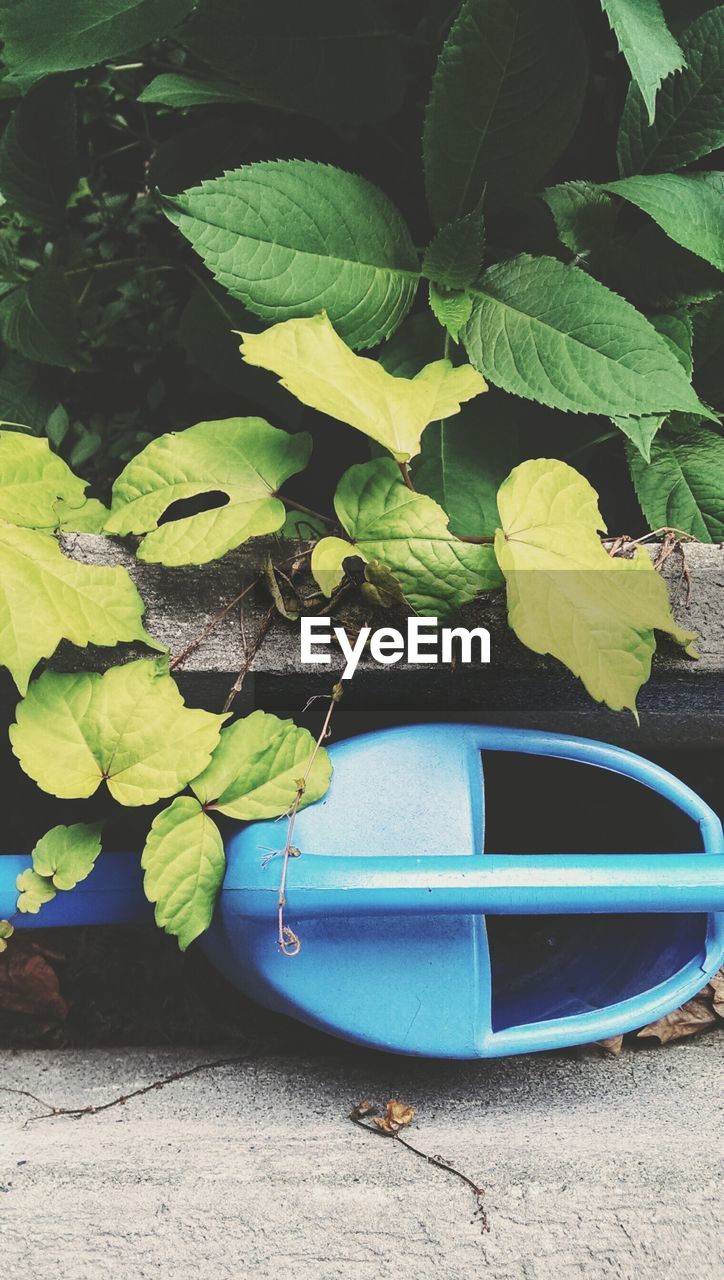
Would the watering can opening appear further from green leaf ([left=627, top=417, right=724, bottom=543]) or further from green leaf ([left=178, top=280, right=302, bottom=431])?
green leaf ([left=178, top=280, right=302, bottom=431])

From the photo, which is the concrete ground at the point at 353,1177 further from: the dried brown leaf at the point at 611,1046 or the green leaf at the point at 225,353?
the green leaf at the point at 225,353

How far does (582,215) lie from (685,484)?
30 cm

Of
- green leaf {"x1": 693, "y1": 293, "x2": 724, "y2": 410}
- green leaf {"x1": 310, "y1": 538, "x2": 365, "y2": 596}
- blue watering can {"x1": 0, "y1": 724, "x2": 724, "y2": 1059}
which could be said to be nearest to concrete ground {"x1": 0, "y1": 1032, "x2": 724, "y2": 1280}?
blue watering can {"x1": 0, "y1": 724, "x2": 724, "y2": 1059}

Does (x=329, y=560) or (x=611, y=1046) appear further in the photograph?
(x=611, y=1046)

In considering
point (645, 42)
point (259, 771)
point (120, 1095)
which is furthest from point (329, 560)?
point (120, 1095)

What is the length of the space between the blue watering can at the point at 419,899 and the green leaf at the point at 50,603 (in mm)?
237

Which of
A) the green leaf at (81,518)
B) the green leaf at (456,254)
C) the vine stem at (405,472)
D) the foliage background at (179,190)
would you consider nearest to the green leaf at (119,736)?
the green leaf at (81,518)

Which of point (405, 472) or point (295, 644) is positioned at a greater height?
point (405, 472)

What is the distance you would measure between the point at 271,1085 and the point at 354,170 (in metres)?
1.07

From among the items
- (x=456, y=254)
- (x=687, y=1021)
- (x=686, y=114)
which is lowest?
(x=687, y=1021)

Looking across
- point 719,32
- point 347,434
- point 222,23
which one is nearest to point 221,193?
point 222,23

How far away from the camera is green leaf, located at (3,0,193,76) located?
0.81 metres

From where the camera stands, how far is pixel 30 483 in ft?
2.65

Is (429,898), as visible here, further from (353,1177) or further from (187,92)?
(187,92)
